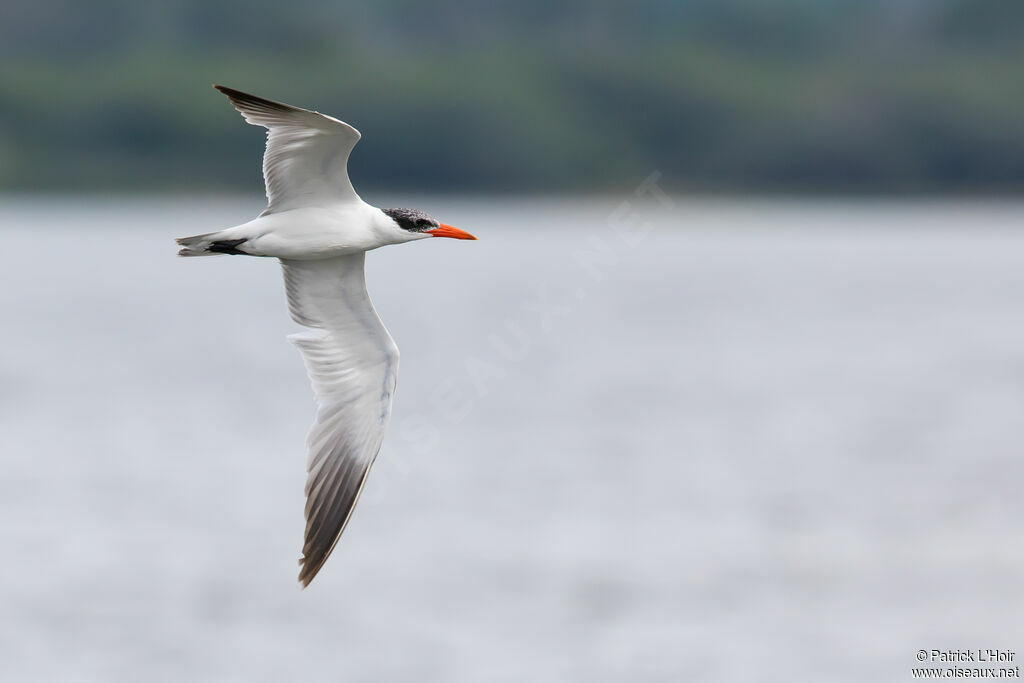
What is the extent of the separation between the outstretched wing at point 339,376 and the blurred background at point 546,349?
7.33m

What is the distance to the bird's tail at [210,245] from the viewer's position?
1095 cm

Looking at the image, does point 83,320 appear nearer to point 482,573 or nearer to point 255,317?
point 255,317

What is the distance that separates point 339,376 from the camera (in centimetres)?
1245

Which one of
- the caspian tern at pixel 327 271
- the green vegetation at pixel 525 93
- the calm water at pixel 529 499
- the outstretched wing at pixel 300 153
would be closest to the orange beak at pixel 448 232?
the caspian tern at pixel 327 271

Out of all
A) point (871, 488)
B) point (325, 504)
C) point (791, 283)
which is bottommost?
point (791, 283)

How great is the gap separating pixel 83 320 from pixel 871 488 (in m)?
33.1

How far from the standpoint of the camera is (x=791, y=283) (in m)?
75.4

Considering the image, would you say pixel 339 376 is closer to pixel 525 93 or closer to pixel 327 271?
pixel 327 271

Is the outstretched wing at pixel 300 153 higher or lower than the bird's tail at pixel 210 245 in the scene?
higher

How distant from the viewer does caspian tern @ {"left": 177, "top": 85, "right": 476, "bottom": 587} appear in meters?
10.8

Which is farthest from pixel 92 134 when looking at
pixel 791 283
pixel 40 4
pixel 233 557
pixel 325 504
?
pixel 325 504

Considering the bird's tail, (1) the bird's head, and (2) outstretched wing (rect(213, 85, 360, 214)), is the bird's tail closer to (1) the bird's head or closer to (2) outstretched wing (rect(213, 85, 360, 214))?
(2) outstretched wing (rect(213, 85, 360, 214))

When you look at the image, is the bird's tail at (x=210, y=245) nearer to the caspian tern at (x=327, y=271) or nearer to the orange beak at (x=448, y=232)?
the caspian tern at (x=327, y=271)

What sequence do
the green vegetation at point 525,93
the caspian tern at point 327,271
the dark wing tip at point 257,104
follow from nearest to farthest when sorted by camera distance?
the dark wing tip at point 257,104 → the caspian tern at point 327,271 → the green vegetation at point 525,93
